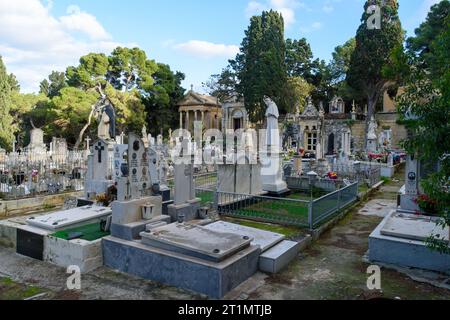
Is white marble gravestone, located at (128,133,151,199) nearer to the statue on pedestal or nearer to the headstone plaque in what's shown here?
the headstone plaque

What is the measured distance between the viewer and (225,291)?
15.1 ft

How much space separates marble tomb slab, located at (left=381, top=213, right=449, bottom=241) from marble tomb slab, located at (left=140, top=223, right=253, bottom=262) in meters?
2.71

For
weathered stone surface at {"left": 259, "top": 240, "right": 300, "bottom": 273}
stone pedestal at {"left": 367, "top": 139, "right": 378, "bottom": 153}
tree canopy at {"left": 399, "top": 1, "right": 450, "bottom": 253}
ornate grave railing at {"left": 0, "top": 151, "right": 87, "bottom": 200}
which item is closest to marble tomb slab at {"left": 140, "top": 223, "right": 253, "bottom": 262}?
weathered stone surface at {"left": 259, "top": 240, "right": 300, "bottom": 273}

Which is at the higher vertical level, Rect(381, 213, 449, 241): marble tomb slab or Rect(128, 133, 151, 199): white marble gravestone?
Rect(128, 133, 151, 199): white marble gravestone

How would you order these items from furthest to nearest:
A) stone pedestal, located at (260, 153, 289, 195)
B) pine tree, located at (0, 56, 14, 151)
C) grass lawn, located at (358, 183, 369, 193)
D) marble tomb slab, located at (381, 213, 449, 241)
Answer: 1. pine tree, located at (0, 56, 14, 151)
2. grass lawn, located at (358, 183, 369, 193)
3. stone pedestal, located at (260, 153, 289, 195)
4. marble tomb slab, located at (381, 213, 449, 241)

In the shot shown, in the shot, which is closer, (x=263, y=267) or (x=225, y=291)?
(x=225, y=291)

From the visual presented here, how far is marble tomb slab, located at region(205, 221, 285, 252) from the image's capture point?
19.6ft

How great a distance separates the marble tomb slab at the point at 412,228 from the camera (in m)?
5.77

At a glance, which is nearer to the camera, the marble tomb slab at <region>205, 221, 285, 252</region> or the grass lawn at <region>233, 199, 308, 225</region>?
the marble tomb slab at <region>205, 221, 285, 252</region>

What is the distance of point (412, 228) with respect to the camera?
6.12 metres

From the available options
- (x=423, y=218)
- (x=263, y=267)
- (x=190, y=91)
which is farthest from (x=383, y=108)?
(x=263, y=267)

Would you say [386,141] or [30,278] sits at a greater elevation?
[386,141]
